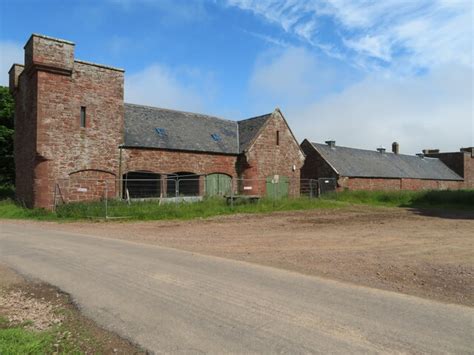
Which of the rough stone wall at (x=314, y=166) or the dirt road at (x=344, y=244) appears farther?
the rough stone wall at (x=314, y=166)

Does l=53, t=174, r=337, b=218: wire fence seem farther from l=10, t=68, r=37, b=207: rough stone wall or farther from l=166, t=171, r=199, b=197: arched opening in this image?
l=10, t=68, r=37, b=207: rough stone wall

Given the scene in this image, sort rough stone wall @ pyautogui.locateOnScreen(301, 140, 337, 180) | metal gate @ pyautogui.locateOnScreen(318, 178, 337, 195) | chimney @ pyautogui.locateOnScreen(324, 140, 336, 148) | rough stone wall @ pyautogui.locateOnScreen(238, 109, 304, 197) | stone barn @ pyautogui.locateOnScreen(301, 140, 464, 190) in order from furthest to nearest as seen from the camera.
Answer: chimney @ pyautogui.locateOnScreen(324, 140, 336, 148)
stone barn @ pyautogui.locateOnScreen(301, 140, 464, 190)
rough stone wall @ pyautogui.locateOnScreen(301, 140, 337, 180)
metal gate @ pyautogui.locateOnScreen(318, 178, 337, 195)
rough stone wall @ pyautogui.locateOnScreen(238, 109, 304, 197)

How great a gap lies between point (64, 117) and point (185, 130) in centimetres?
809

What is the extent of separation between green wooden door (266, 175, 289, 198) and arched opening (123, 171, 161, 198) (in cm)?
859

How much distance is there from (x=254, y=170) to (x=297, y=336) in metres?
24.3

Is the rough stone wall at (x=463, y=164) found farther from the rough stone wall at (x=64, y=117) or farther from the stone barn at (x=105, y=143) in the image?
the rough stone wall at (x=64, y=117)

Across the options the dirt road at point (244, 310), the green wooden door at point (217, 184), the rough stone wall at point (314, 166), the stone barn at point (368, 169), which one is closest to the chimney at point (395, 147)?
the stone barn at point (368, 169)

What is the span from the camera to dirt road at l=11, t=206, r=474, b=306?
25.4ft

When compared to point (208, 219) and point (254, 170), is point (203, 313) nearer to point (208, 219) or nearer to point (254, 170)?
point (208, 219)

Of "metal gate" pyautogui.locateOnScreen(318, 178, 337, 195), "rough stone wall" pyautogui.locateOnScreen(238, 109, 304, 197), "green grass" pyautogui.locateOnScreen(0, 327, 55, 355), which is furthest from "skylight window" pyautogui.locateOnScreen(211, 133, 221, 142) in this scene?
"green grass" pyautogui.locateOnScreen(0, 327, 55, 355)

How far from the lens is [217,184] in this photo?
27.8 meters

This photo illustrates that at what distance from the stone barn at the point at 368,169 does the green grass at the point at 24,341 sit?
1325 inches

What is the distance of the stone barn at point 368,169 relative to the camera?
126ft

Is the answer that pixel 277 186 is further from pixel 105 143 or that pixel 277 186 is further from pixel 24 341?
pixel 24 341
